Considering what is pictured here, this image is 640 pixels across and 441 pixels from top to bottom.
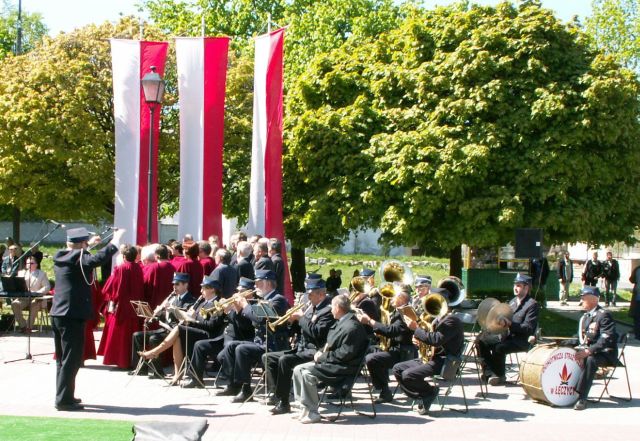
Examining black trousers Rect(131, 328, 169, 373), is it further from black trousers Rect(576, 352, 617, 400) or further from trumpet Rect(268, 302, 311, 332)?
black trousers Rect(576, 352, 617, 400)

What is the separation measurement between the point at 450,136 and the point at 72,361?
12266 millimetres

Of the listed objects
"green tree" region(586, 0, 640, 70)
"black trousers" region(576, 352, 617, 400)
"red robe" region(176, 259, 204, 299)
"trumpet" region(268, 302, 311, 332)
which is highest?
"green tree" region(586, 0, 640, 70)

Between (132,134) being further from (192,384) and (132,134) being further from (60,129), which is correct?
(192,384)

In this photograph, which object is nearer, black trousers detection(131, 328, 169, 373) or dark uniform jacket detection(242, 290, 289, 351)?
dark uniform jacket detection(242, 290, 289, 351)

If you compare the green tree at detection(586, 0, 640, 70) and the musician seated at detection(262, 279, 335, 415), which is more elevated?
the green tree at detection(586, 0, 640, 70)

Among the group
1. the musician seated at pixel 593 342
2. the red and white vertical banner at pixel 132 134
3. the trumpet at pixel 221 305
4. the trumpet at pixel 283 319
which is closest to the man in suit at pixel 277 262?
the trumpet at pixel 221 305

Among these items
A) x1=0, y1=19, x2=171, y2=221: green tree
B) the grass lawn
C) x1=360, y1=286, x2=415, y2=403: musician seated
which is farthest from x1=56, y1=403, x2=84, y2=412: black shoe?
x1=0, y1=19, x2=171, y2=221: green tree

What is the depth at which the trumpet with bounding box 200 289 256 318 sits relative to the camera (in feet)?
38.2

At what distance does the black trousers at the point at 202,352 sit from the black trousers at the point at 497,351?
4.01 metres

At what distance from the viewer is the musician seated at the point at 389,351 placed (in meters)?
11.4

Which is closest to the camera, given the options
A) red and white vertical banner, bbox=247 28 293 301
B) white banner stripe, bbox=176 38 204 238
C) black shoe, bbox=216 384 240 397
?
black shoe, bbox=216 384 240 397

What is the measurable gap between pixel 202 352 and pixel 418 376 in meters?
3.36

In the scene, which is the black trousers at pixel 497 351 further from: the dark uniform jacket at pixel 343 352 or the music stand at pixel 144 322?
the music stand at pixel 144 322

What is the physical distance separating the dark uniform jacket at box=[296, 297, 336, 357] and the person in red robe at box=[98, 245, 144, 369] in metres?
3.56
